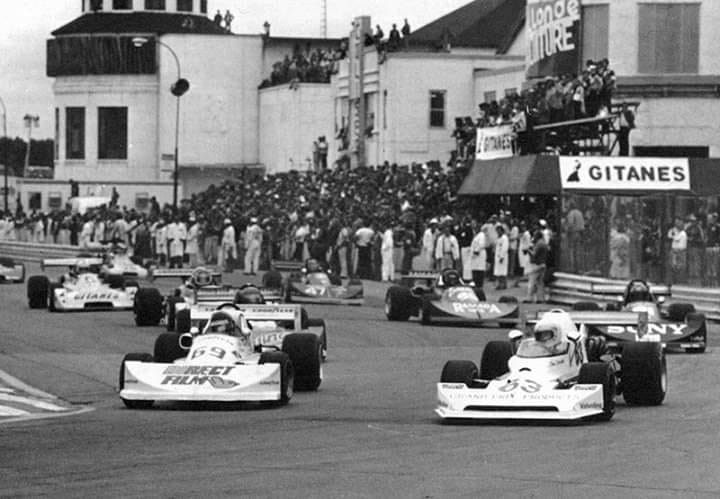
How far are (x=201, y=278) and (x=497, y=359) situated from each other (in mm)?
13565

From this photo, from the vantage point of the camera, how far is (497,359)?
19.6 metres

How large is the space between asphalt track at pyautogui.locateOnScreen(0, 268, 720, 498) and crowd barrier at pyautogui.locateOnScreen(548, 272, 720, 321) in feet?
37.0

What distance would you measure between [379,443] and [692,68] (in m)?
39.8

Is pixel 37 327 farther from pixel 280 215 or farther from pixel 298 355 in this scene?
pixel 280 215

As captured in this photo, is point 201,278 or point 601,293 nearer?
point 201,278

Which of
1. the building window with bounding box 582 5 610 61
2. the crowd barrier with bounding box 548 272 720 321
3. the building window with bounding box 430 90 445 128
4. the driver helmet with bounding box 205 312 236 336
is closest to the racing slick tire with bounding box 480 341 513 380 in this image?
the driver helmet with bounding box 205 312 236 336

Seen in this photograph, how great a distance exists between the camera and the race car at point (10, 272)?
1965 inches

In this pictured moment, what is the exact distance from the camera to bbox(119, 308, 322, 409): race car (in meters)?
19.3

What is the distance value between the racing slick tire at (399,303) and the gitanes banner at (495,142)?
49.9ft

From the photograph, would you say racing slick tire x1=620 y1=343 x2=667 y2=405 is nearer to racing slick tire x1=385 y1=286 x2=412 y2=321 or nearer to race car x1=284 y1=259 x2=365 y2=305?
racing slick tire x1=385 y1=286 x2=412 y2=321

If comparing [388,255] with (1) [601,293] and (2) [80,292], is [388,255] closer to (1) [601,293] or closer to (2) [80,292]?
(2) [80,292]

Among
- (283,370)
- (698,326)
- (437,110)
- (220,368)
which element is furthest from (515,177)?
(220,368)

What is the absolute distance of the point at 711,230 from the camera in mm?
37312

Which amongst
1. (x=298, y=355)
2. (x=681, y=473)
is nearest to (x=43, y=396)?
(x=298, y=355)
